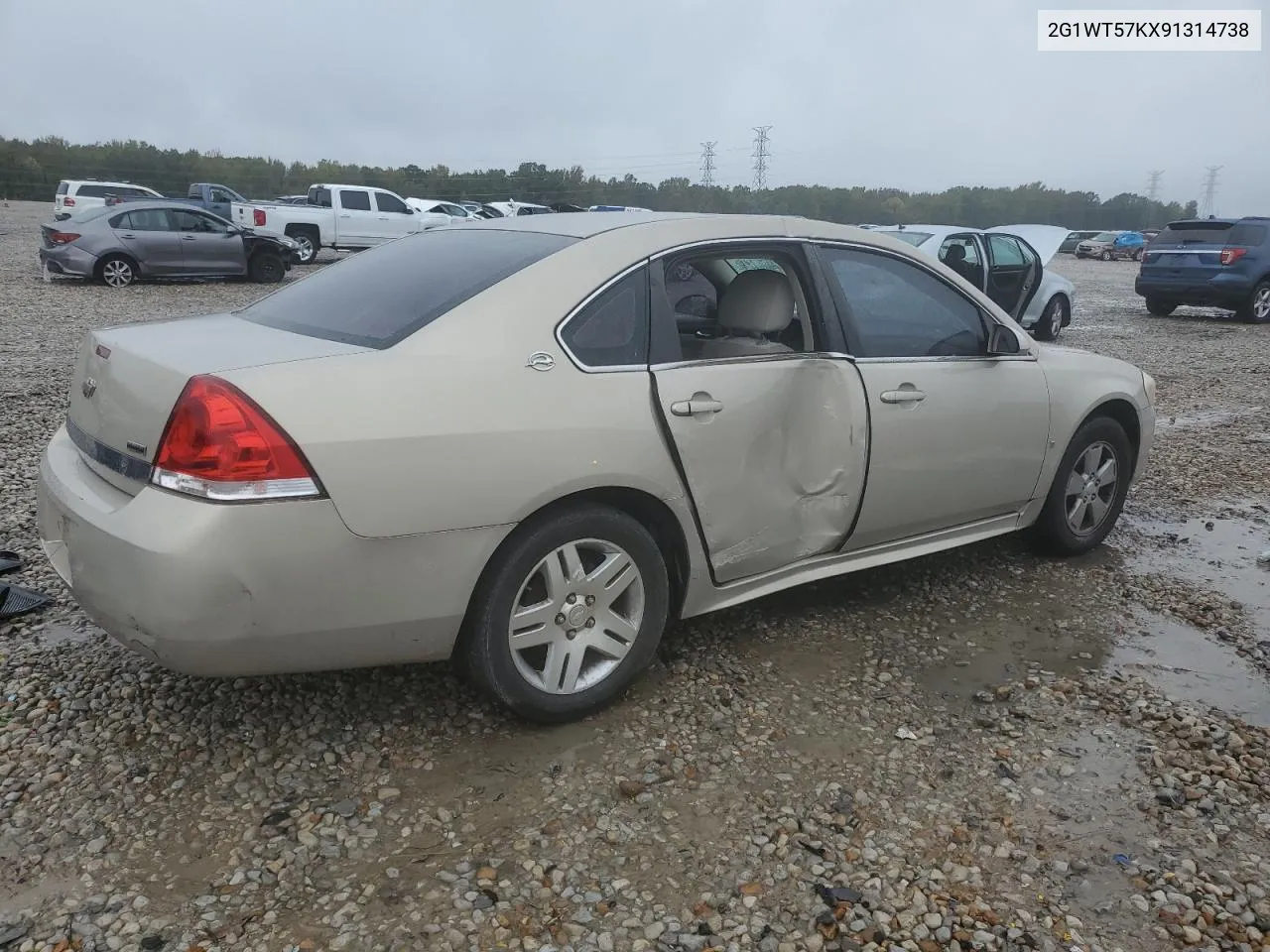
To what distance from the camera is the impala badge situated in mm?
2883

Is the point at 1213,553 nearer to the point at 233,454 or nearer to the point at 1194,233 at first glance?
the point at 233,454

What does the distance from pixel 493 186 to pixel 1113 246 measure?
111 ft

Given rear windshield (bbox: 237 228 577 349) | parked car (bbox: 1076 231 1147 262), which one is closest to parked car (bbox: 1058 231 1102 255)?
parked car (bbox: 1076 231 1147 262)

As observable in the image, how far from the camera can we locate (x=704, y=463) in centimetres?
320

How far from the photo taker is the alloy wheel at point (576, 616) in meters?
2.93

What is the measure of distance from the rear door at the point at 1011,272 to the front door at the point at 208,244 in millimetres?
12263

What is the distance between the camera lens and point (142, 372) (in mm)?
2754

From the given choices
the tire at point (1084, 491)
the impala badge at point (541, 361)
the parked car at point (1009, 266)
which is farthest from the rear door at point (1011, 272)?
the impala badge at point (541, 361)

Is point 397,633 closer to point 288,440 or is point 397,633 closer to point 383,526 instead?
point 383,526

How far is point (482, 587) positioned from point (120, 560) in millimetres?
922

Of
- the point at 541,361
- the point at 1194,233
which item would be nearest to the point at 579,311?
the point at 541,361

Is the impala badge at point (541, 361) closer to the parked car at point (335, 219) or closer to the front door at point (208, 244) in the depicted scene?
the front door at point (208, 244)

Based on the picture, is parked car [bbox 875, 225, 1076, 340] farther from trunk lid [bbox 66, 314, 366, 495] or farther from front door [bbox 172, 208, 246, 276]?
front door [bbox 172, 208, 246, 276]

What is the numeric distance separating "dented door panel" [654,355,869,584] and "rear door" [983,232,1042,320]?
9483mm
